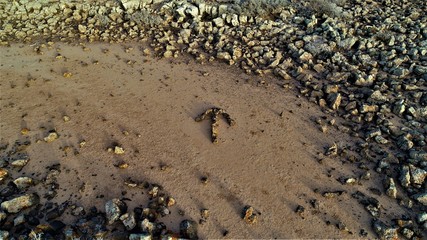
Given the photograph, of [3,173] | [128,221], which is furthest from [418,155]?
[3,173]

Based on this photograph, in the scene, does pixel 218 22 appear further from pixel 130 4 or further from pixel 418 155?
pixel 418 155

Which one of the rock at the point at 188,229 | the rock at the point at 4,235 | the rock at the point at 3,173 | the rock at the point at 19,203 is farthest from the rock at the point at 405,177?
the rock at the point at 3,173

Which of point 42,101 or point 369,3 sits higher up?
point 369,3

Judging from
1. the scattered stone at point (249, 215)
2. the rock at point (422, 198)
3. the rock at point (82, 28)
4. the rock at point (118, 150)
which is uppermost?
the rock at point (422, 198)

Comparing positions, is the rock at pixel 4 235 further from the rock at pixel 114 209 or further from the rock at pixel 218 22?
the rock at pixel 218 22

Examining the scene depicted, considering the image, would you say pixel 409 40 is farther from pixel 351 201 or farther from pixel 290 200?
pixel 290 200

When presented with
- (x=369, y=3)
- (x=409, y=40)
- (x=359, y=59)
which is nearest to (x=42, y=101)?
(x=359, y=59)
